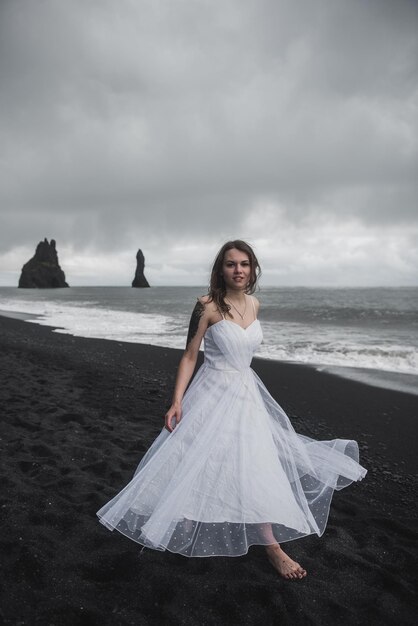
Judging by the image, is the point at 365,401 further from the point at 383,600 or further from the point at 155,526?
the point at 155,526

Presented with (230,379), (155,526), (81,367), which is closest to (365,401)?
(230,379)

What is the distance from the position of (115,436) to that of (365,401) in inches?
195

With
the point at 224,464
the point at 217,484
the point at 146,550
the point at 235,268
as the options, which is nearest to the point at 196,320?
the point at 235,268

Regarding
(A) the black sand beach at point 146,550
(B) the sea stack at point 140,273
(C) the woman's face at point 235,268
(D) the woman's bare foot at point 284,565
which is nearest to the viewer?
(A) the black sand beach at point 146,550

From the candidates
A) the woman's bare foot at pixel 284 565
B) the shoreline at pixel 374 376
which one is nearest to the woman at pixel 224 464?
the woman's bare foot at pixel 284 565

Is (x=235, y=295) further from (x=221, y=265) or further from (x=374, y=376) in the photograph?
(x=374, y=376)

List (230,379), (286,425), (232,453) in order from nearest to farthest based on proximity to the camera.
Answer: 1. (232,453)
2. (230,379)
3. (286,425)

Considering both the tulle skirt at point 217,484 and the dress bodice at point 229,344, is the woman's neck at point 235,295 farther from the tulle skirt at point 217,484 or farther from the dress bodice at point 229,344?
the tulle skirt at point 217,484

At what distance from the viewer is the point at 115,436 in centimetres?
512

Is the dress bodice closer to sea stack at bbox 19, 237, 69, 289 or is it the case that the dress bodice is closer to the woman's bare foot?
the woman's bare foot

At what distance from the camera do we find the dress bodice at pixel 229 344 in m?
2.78

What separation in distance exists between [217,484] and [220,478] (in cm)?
4

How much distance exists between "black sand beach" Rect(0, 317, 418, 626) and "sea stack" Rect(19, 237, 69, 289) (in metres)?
146

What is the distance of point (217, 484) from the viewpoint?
258 cm
